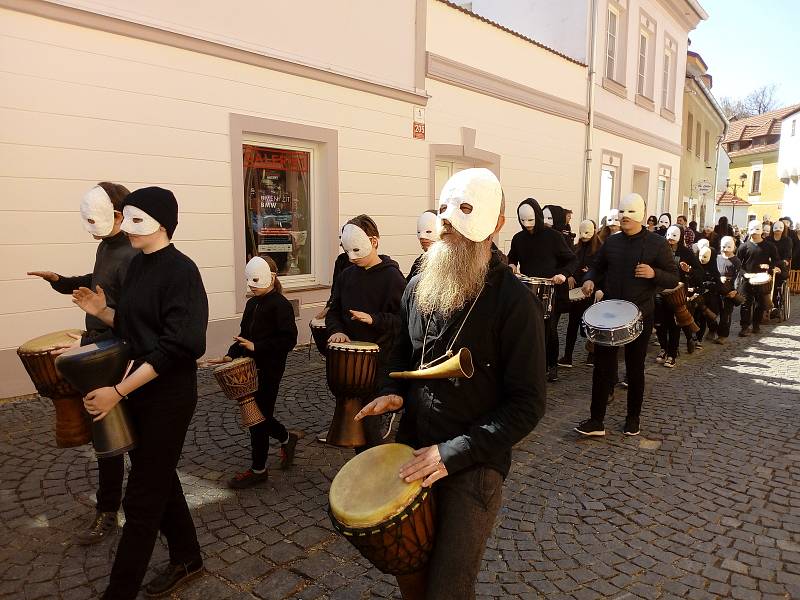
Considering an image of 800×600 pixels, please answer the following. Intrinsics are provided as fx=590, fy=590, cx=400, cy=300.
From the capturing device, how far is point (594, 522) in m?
3.75

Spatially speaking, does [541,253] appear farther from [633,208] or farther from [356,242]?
[356,242]

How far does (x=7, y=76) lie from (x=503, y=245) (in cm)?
904

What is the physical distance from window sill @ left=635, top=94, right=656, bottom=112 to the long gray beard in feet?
59.3

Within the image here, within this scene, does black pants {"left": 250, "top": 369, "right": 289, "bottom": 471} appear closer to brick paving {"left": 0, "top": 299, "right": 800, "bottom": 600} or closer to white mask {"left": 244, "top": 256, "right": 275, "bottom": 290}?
brick paving {"left": 0, "top": 299, "right": 800, "bottom": 600}

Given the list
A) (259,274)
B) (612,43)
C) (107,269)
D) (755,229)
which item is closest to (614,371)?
(259,274)

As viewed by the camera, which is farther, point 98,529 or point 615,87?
point 615,87

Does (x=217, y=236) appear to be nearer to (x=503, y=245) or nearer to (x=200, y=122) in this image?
(x=200, y=122)

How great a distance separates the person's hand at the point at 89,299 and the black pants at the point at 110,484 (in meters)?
1.04

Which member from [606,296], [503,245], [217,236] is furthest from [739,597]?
[503,245]

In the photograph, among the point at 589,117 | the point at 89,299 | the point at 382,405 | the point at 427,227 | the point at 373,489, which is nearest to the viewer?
the point at 373,489

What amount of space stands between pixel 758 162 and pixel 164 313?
56358 millimetres

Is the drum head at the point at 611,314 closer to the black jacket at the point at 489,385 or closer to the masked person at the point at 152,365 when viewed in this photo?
the black jacket at the point at 489,385

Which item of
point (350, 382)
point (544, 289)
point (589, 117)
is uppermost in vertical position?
point (589, 117)

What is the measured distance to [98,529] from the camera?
3.41 meters
